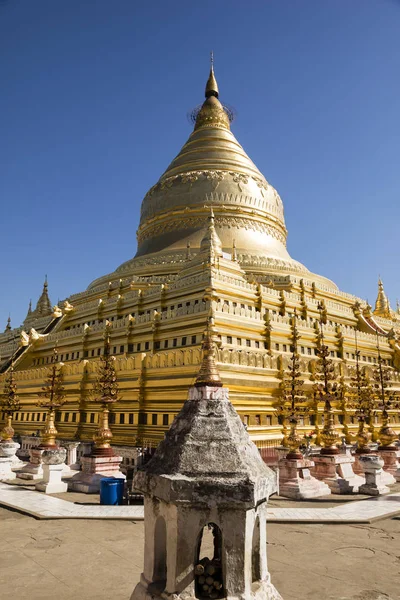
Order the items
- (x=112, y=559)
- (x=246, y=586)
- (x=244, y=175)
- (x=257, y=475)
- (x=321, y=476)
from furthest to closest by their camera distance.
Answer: (x=244, y=175) → (x=321, y=476) → (x=112, y=559) → (x=257, y=475) → (x=246, y=586)

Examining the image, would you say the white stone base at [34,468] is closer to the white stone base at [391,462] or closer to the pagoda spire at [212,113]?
the white stone base at [391,462]

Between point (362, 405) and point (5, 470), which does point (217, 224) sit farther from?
point (5, 470)

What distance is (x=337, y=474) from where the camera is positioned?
1831 centimetres

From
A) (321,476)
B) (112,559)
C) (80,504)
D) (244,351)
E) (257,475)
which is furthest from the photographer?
(244,351)

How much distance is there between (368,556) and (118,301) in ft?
87.9

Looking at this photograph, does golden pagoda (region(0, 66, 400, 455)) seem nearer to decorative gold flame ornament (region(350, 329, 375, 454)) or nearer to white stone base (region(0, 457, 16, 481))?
decorative gold flame ornament (region(350, 329, 375, 454))

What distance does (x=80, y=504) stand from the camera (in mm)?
14422

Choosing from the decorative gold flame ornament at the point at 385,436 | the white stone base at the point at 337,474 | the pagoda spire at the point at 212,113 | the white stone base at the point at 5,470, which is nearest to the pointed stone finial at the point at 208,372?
the white stone base at the point at 337,474

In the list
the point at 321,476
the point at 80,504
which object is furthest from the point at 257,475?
the point at 321,476

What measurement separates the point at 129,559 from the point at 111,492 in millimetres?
5613

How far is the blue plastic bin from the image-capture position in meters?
14.3

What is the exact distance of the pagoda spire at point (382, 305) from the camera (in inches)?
1887

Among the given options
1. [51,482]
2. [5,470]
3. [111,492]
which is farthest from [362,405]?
[5,470]

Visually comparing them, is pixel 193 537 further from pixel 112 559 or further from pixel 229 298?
pixel 229 298
